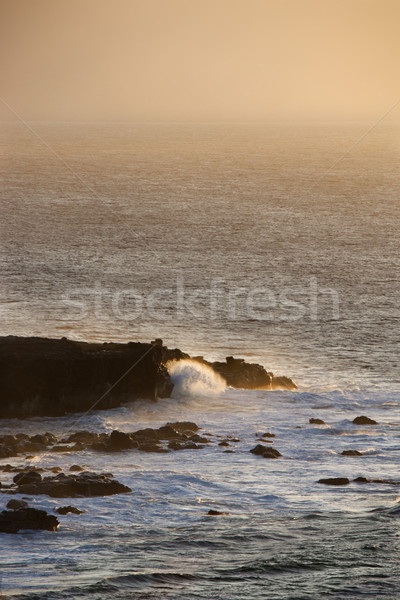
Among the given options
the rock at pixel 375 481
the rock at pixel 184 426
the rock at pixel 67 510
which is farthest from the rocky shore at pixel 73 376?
the rock at pixel 375 481

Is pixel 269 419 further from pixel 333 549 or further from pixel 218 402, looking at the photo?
pixel 333 549

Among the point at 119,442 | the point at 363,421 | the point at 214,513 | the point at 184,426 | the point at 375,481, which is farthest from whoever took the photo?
the point at 363,421

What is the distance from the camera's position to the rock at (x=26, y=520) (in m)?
38.5

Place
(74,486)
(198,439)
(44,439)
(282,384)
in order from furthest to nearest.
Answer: (282,384)
(198,439)
(44,439)
(74,486)

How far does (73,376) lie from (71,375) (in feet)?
0.47

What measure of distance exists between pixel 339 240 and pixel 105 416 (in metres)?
101

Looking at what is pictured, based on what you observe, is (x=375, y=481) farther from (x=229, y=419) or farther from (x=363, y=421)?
(x=229, y=419)

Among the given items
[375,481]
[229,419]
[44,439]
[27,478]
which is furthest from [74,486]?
[229,419]

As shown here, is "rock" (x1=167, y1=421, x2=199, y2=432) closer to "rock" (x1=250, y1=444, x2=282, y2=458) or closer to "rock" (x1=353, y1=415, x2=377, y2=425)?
"rock" (x1=250, y1=444, x2=282, y2=458)

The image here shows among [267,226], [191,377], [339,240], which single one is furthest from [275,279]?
[191,377]

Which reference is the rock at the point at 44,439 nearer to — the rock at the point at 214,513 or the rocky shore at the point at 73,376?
A: the rocky shore at the point at 73,376

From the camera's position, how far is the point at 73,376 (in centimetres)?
5828

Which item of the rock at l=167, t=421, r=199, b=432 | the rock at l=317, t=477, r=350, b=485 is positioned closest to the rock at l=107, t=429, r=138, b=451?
the rock at l=167, t=421, r=199, b=432

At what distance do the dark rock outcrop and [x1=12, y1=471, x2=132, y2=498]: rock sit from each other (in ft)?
40.9
